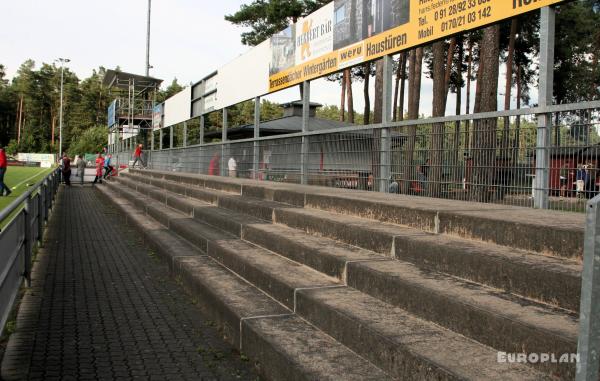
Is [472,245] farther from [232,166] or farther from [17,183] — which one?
[17,183]

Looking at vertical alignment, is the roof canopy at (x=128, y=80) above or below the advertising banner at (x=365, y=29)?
above

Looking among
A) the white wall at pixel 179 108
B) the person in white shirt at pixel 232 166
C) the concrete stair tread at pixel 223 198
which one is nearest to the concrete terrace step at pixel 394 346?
the concrete stair tread at pixel 223 198

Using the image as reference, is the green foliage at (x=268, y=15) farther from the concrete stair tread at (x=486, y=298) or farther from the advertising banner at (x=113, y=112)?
the concrete stair tread at (x=486, y=298)

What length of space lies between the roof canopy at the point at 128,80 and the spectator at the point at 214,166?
745 inches

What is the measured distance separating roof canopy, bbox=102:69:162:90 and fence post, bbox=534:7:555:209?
1148 inches

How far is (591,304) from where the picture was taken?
1.70 m

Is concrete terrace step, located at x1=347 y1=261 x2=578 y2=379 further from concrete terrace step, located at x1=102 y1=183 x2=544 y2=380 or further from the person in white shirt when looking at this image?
the person in white shirt

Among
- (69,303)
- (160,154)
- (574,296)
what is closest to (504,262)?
(574,296)

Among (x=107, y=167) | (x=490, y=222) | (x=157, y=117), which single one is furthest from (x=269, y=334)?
(x=107, y=167)

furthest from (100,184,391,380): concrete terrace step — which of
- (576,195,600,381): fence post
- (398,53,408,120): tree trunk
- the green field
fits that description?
(398,53,408,120): tree trunk

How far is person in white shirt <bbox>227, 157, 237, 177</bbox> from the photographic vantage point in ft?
41.0

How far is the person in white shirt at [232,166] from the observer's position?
12508 mm

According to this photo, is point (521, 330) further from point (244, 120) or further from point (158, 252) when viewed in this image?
point (244, 120)

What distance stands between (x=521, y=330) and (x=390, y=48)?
5419 millimetres
